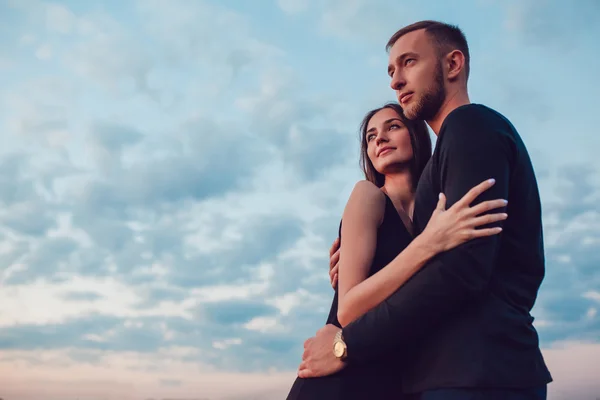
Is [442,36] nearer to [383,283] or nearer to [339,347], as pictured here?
[383,283]

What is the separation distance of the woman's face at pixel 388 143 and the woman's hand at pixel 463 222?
1197 mm

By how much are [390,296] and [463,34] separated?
6.62ft

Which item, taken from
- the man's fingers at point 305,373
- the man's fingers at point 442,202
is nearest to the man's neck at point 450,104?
the man's fingers at point 442,202

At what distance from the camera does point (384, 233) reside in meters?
3.83

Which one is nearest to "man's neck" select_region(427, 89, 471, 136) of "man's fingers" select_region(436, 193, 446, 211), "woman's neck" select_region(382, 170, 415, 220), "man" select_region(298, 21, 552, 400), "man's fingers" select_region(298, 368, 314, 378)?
"man" select_region(298, 21, 552, 400)

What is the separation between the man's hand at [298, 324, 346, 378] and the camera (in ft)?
11.5

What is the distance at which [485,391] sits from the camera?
2.98 meters

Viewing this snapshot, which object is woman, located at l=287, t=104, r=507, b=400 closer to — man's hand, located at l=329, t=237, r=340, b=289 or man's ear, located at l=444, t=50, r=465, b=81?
man's hand, located at l=329, t=237, r=340, b=289

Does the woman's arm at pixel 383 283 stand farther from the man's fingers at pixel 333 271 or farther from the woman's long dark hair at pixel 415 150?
the woman's long dark hair at pixel 415 150

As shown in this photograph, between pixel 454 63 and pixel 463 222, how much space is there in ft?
4.33

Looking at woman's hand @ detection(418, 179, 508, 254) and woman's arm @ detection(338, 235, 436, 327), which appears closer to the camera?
woman's hand @ detection(418, 179, 508, 254)

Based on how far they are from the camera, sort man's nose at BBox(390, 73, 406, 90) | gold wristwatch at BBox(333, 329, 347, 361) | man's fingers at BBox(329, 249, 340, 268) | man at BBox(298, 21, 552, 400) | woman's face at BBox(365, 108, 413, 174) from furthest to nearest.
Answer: man's fingers at BBox(329, 249, 340, 268), woman's face at BBox(365, 108, 413, 174), man's nose at BBox(390, 73, 406, 90), gold wristwatch at BBox(333, 329, 347, 361), man at BBox(298, 21, 552, 400)

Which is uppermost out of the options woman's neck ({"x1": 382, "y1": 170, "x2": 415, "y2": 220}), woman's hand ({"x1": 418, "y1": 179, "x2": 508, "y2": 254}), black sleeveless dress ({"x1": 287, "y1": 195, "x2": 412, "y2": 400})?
woman's neck ({"x1": 382, "y1": 170, "x2": 415, "y2": 220})

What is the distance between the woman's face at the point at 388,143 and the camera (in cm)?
434
